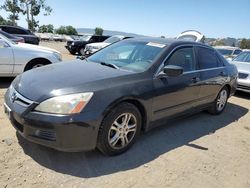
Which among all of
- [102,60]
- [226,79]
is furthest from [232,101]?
[102,60]

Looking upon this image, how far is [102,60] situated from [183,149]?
1885 mm

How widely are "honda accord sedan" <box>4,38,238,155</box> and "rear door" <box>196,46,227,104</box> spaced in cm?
2

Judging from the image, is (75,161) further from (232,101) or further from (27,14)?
(27,14)

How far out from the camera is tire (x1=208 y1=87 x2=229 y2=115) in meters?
5.68

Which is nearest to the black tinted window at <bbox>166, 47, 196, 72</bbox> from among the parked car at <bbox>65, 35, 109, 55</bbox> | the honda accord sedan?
the honda accord sedan

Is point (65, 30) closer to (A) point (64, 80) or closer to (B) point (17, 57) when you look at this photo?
(B) point (17, 57)

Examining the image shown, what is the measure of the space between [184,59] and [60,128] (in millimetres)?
2553

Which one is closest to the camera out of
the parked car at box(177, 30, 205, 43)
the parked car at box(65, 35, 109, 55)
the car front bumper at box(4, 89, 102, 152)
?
the car front bumper at box(4, 89, 102, 152)

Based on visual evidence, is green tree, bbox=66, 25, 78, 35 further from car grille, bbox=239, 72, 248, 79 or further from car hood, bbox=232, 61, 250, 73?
car grille, bbox=239, 72, 248, 79

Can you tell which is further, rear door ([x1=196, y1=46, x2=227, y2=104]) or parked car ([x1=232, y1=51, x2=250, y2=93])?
parked car ([x1=232, y1=51, x2=250, y2=93])

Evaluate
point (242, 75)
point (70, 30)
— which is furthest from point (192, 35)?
point (70, 30)

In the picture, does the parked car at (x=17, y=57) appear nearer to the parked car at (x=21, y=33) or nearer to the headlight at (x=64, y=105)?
the headlight at (x=64, y=105)

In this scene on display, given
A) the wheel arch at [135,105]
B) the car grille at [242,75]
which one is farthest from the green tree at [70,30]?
the wheel arch at [135,105]

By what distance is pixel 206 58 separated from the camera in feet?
17.2
